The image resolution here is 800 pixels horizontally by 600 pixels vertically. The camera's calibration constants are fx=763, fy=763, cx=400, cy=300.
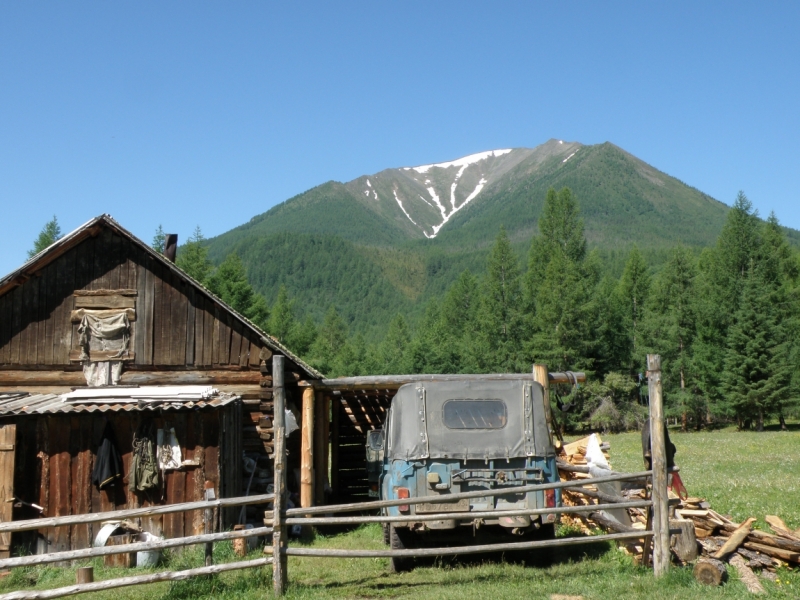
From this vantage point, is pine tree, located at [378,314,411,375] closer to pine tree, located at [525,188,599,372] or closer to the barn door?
pine tree, located at [525,188,599,372]

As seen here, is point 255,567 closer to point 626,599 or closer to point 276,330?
point 626,599

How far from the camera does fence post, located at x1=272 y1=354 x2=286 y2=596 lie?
8.88 meters

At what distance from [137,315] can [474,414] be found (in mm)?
7995

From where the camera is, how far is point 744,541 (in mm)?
9328

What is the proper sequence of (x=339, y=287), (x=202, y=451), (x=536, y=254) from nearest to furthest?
(x=202, y=451) < (x=536, y=254) < (x=339, y=287)

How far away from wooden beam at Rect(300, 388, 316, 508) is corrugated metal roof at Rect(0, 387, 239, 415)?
5.86ft

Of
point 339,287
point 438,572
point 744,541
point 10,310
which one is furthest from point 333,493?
point 339,287

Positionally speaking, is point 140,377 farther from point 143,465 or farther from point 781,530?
point 781,530

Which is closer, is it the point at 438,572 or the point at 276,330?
the point at 438,572

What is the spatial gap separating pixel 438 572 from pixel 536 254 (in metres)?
46.7

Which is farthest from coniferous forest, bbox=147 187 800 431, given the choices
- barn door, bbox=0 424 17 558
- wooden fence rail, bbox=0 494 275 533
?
wooden fence rail, bbox=0 494 275 533

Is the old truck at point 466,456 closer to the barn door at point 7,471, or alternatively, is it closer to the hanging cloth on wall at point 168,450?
the hanging cloth on wall at point 168,450

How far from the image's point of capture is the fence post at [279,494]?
8883 millimetres

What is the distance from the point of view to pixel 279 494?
912cm
